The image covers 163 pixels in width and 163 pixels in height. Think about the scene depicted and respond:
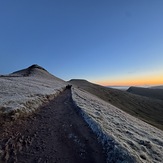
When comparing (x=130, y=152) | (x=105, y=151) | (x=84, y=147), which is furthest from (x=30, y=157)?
(x=130, y=152)

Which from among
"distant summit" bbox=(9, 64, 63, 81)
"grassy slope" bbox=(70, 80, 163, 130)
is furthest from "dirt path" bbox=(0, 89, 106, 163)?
"distant summit" bbox=(9, 64, 63, 81)

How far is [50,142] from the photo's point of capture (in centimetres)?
852

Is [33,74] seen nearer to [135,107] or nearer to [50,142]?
[135,107]

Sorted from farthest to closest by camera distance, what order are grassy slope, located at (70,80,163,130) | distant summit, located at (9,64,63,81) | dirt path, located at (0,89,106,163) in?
distant summit, located at (9,64,63,81) < grassy slope, located at (70,80,163,130) < dirt path, located at (0,89,106,163)

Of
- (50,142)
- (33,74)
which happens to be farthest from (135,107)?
(50,142)

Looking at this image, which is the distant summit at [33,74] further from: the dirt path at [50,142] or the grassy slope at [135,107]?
the dirt path at [50,142]

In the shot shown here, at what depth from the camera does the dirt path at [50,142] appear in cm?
726

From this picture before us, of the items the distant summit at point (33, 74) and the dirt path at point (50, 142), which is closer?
the dirt path at point (50, 142)

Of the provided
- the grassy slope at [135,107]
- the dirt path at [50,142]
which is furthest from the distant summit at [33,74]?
the dirt path at [50,142]

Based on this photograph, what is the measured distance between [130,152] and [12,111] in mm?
7158

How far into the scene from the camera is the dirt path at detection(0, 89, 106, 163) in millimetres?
7262

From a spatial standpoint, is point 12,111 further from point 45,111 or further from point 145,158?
point 145,158

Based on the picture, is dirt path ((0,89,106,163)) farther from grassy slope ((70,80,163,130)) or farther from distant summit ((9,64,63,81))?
distant summit ((9,64,63,81))

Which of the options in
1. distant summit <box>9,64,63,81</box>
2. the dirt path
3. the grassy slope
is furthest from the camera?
distant summit <box>9,64,63,81</box>
